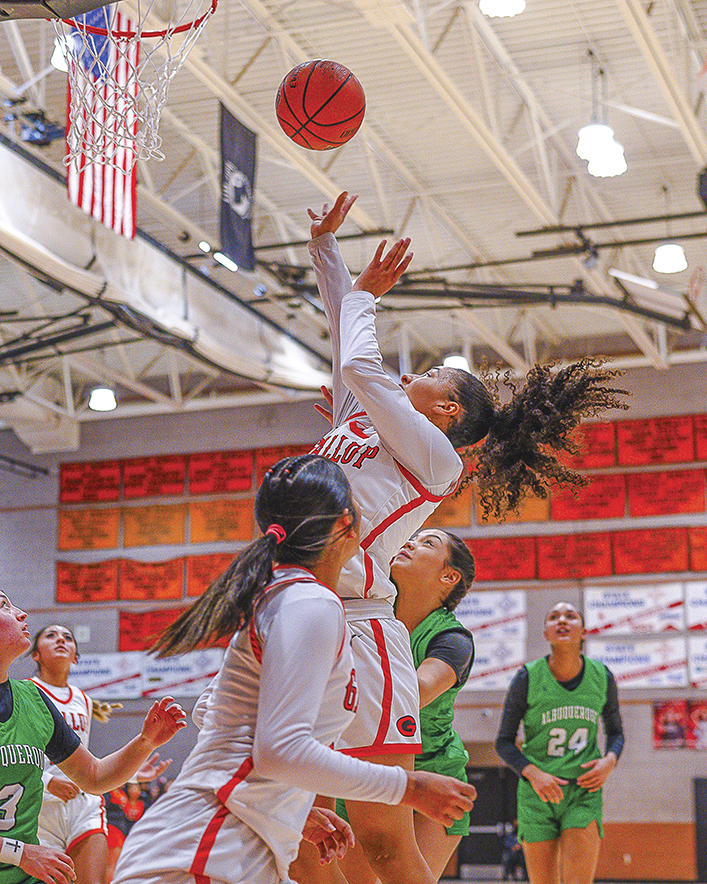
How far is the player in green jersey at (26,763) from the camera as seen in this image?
3453mm

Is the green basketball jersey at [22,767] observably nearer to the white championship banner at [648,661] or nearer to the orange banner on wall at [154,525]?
the white championship banner at [648,661]

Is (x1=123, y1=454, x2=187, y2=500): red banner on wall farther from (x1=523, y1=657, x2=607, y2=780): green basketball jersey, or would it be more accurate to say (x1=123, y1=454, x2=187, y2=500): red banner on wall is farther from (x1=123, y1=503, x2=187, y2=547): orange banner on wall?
(x1=523, y1=657, x2=607, y2=780): green basketball jersey

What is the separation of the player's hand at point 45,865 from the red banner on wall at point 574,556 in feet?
37.1

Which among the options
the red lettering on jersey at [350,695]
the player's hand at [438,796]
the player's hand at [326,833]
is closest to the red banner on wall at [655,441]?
the player's hand at [326,833]

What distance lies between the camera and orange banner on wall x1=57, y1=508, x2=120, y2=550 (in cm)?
1614

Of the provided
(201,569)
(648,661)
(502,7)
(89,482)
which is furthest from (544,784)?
(89,482)

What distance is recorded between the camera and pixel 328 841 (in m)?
2.55

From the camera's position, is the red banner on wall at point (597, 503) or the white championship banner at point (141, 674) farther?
the white championship banner at point (141, 674)

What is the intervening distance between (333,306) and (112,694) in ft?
42.0

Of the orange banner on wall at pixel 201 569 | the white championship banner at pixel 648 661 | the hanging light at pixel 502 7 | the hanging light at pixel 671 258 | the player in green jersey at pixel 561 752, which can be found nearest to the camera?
the player in green jersey at pixel 561 752

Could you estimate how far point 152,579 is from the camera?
15719 millimetres

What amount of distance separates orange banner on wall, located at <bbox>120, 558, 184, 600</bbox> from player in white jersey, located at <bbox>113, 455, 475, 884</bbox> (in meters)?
13.4

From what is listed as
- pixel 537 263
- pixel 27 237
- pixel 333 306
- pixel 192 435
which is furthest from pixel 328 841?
pixel 192 435

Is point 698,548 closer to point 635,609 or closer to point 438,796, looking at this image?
point 635,609
